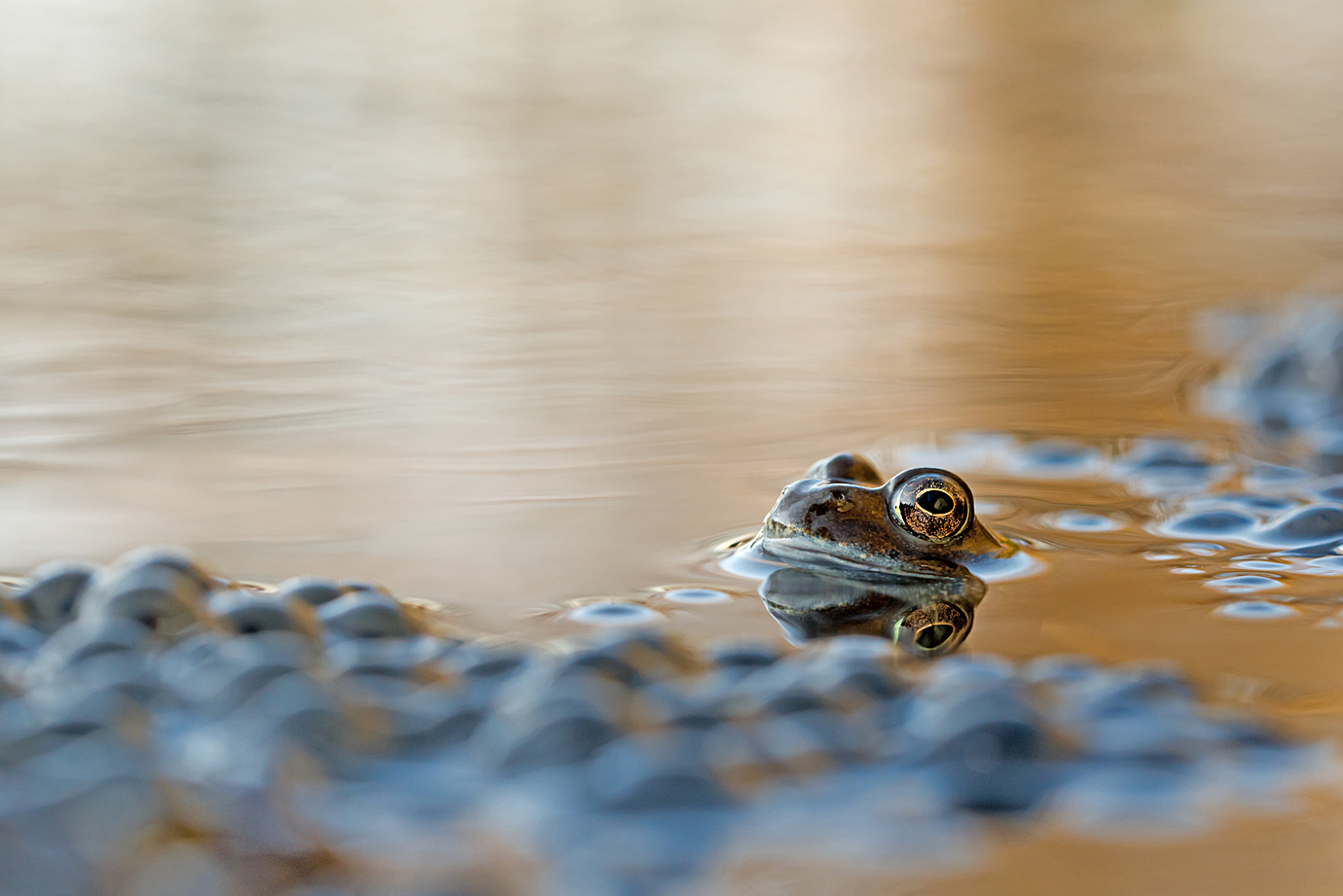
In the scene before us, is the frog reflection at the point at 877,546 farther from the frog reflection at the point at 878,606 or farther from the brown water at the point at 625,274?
the brown water at the point at 625,274

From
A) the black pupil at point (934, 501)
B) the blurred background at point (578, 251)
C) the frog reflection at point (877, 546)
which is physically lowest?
the frog reflection at point (877, 546)

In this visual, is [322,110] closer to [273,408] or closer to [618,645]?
[273,408]

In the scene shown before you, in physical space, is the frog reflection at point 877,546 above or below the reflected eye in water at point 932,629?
above

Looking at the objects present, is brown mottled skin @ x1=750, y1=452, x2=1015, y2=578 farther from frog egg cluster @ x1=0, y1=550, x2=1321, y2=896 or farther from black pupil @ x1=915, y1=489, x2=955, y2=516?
frog egg cluster @ x1=0, y1=550, x2=1321, y2=896

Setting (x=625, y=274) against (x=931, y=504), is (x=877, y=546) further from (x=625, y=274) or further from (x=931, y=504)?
(x=625, y=274)

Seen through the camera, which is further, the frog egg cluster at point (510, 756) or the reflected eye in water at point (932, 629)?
the reflected eye in water at point (932, 629)

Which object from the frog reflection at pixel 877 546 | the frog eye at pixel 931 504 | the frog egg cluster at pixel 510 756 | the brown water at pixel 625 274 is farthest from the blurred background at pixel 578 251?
the frog egg cluster at pixel 510 756

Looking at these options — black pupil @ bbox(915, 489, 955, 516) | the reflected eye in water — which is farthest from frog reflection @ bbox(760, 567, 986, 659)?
black pupil @ bbox(915, 489, 955, 516)

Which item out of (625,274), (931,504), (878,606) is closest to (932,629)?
(878,606)
